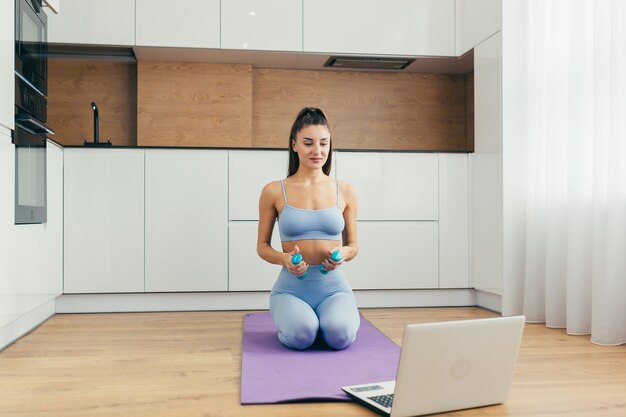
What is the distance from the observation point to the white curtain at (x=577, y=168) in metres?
2.78

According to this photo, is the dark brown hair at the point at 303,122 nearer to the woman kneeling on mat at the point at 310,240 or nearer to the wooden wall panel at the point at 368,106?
the woman kneeling on mat at the point at 310,240

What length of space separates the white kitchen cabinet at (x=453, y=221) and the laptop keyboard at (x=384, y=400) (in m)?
2.13

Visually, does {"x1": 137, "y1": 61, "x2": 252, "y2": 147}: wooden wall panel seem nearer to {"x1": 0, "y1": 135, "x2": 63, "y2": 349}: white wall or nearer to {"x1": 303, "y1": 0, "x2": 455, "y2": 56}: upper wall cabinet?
{"x1": 303, "y1": 0, "x2": 455, "y2": 56}: upper wall cabinet

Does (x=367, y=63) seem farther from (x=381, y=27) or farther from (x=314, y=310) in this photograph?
(x=314, y=310)

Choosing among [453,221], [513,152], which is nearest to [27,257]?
[453,221]

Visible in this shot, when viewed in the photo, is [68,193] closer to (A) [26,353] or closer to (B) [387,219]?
(A) [26,353]

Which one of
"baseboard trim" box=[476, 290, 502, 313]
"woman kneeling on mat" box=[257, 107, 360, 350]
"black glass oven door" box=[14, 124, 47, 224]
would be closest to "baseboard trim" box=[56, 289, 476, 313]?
"baseboard trim" box=[476, 290, 502, 313]

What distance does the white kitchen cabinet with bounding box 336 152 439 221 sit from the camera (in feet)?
12.7

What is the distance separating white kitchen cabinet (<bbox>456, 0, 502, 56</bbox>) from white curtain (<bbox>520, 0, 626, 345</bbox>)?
285 millimetres

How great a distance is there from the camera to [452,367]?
171 cm

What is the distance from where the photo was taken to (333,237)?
284 centimetres

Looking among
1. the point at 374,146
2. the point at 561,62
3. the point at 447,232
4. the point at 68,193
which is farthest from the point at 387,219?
the point at 68,193

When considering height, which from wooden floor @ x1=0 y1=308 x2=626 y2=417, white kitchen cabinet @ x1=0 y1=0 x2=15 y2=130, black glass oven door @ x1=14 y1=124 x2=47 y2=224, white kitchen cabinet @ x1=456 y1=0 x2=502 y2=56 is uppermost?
white kitchen cabinet @ x1=456 y1=0 x2=502 y2=56

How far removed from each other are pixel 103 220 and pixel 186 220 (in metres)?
0.45
